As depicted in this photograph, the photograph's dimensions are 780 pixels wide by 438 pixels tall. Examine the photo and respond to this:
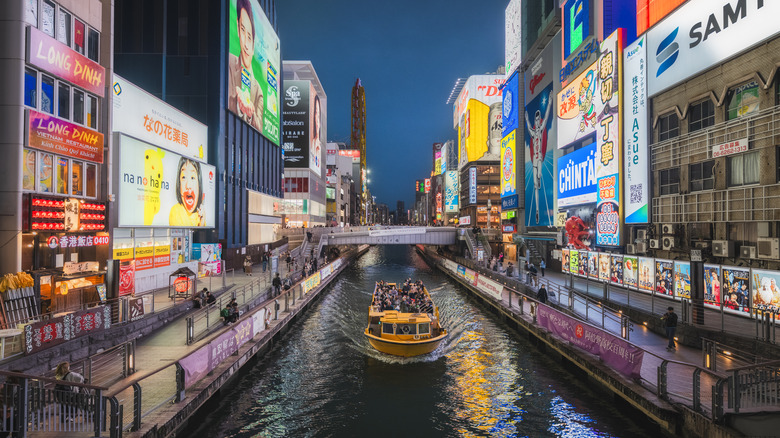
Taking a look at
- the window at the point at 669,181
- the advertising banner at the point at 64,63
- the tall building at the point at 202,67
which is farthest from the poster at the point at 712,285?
the tall building at the point at 202,67

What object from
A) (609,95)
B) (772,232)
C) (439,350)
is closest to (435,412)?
(439,350)

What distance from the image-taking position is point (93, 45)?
22250mm

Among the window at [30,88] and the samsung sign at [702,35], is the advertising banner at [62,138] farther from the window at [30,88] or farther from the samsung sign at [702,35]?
the samsung sign at [702,35]

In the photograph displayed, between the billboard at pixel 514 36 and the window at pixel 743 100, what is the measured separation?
139ft

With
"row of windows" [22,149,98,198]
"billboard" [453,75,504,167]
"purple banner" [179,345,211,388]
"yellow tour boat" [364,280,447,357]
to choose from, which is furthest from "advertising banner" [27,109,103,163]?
"billboard" [453,75,504,167]

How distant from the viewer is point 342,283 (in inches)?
1948

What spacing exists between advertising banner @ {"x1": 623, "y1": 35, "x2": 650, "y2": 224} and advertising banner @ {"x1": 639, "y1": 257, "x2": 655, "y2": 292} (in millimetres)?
3400

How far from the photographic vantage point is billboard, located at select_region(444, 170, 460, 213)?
442 ft

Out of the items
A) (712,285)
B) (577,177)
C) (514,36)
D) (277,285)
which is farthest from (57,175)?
(514,36)

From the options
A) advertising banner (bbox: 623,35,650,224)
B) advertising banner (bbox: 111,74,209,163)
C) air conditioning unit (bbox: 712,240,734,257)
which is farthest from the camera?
advertising banner (bbox: 623,35,650,224)

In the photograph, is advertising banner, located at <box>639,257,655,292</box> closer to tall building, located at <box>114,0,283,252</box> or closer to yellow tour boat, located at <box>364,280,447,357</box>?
yellow tour boat, located at <box>364,280,447,357</box>

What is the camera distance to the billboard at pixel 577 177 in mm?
34375

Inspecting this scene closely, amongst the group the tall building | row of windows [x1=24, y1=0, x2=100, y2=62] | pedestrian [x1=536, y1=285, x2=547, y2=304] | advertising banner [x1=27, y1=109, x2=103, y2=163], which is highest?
the tall building

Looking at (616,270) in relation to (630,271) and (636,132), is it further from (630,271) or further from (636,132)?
(636,132)
